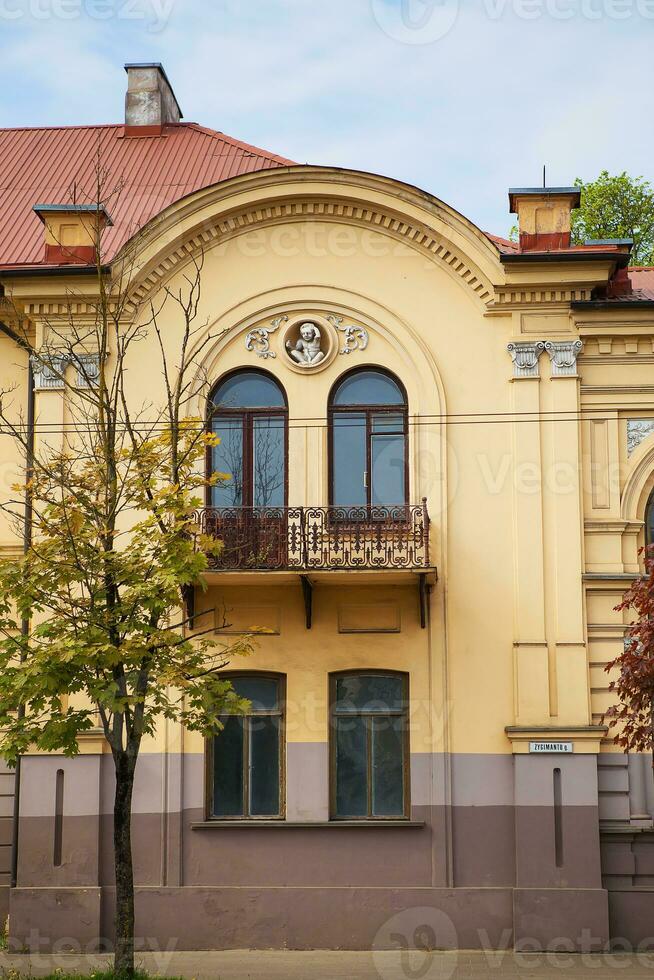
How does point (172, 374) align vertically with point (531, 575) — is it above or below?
above

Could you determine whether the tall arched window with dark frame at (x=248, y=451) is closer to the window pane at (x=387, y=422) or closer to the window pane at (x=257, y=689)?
the window pane at (x=387, y=422)

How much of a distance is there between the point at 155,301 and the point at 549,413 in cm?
571

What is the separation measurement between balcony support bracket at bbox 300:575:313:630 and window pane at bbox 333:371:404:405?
2689 mm

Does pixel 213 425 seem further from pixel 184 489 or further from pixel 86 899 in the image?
pixel 86 899

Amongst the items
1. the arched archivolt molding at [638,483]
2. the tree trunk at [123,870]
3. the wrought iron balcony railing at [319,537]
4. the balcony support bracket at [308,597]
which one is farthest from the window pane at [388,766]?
the tree trunk at [123,870]

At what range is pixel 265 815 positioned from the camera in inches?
696

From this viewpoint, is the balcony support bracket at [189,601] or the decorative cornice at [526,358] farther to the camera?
the decorative cornice at [526,358]

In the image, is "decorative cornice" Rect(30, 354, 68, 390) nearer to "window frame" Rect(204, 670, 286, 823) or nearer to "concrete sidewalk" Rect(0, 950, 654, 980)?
"window frame" Rect(204, 670, 286, 823)

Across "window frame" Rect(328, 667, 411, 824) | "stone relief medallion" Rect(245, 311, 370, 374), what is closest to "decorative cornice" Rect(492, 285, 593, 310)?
"stone relief medallion" Rect(245, 311, 370, 374)

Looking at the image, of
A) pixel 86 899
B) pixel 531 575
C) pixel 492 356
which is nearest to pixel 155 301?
pixel 492 356

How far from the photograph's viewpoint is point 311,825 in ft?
57.0

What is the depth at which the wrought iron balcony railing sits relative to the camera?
17328 mm

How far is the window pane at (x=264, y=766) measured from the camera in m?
17.7

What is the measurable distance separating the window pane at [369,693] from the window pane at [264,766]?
95cm
